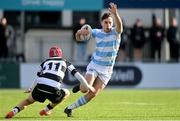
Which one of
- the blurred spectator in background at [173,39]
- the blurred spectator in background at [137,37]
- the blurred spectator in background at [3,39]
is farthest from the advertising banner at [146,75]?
the blurred spectator in background at [3,39]

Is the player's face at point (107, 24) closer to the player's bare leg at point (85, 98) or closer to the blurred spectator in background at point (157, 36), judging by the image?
the player's bare leg at point (85, 98)

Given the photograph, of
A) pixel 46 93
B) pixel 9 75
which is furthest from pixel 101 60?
pixel 9 75

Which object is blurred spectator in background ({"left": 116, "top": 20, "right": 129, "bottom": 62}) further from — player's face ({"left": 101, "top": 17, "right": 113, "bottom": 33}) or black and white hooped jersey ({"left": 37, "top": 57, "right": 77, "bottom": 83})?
black and white hooped jersey ({"left": 37, "top": 57, "right": 77, "bottom": 83})

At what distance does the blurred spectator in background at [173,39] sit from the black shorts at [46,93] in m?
14.9

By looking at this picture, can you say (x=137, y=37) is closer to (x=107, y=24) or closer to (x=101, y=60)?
(x=101, y=60)

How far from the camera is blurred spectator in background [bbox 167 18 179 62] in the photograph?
96.6ft

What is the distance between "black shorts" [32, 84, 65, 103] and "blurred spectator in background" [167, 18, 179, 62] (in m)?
14.9

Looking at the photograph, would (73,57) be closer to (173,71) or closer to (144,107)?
(173,71)

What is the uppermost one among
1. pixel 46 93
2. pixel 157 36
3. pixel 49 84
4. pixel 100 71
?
pixel 100 71

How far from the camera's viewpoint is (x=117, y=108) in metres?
17.9

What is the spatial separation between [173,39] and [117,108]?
478 inches

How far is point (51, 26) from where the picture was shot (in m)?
34.3

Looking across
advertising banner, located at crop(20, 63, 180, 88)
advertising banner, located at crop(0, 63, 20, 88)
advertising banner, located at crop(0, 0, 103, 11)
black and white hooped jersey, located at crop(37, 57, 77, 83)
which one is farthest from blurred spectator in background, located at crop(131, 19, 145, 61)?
black and white hooped jersey, located at crop(37, 57, 77, 83)

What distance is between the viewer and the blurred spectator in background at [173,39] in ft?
96.6
